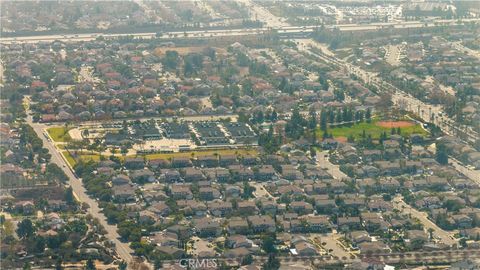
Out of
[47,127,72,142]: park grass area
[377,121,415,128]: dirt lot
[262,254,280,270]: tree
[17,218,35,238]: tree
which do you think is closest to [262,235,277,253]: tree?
[262,254,280,270]: tree

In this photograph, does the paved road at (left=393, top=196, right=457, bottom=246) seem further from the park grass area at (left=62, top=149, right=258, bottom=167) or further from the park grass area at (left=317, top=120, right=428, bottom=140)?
the park grass area at (left=317, top=120, right=428, bottom=140)

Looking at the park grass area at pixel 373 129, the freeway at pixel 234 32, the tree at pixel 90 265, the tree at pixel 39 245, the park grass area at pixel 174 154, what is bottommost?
the freeway at pixel 234 32

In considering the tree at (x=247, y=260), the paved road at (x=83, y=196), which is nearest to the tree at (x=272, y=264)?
the tree at (x=247, y=260)

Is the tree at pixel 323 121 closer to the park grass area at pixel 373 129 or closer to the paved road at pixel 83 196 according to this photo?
the park grass area at pixel 373 129

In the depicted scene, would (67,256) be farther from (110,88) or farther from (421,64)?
(421,64)

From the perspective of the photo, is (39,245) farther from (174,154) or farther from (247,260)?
→ (174,154)

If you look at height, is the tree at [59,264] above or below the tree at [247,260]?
above
